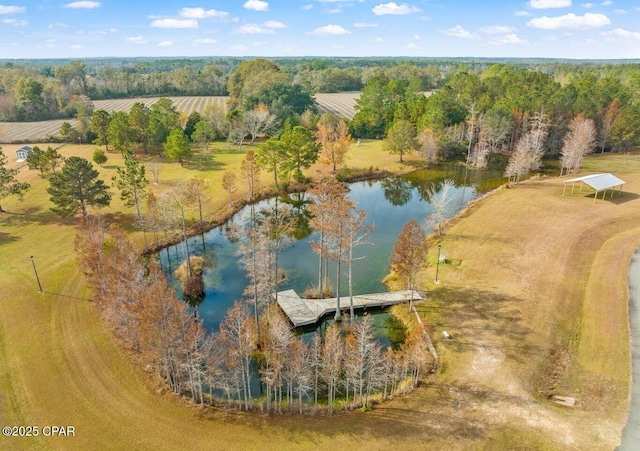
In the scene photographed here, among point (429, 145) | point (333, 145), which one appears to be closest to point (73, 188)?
point (333, 145)

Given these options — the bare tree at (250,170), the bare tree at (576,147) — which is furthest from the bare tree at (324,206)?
the bare tree at (576,147)

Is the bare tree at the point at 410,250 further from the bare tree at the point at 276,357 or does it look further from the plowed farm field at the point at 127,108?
the plowed farm field at the point at 127,108

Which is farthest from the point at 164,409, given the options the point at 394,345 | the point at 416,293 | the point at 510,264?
the point at 510,264

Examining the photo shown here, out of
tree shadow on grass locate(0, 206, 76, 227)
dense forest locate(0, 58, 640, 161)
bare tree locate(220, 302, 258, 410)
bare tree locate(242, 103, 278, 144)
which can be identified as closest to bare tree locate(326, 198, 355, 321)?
bare tree locate(220, 302, 258, 410)

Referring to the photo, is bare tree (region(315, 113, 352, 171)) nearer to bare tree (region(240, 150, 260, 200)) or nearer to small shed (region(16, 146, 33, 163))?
bare tree (region(240, 150, 260, 200))

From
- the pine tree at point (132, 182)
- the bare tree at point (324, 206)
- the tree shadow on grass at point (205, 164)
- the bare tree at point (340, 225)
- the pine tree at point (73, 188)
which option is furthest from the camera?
the tree shadow on grass at point (205, 164)

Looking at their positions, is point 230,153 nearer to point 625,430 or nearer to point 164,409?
Answer: point 164,409

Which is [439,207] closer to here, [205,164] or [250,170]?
[250,170]
